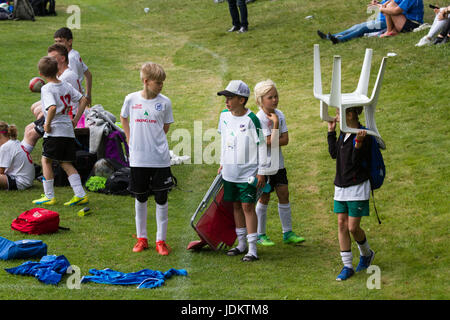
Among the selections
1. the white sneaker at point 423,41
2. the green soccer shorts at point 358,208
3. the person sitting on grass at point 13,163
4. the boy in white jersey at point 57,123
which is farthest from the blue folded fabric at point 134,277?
the white sneaker at point 423,41

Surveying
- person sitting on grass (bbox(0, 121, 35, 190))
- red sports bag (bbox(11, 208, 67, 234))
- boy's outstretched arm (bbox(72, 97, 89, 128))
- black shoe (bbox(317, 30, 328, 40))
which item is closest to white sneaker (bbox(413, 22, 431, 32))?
black shoe (bbox(317, 30, 328, 40))

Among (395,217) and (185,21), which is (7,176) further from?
(185,21)

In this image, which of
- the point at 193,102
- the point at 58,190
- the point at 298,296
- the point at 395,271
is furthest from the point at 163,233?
the point at 193,102

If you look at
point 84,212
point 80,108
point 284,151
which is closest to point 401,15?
point 284,151

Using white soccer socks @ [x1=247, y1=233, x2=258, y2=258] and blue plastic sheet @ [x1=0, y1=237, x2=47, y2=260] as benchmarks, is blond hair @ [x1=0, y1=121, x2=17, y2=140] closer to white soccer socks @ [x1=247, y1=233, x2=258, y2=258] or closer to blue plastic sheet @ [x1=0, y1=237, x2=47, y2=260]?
blue plastic sheet @ [x1=0, y1=237, x2=47, y2=260]

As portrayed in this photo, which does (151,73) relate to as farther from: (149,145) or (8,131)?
(8,131)

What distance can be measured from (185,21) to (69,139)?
17757 mm

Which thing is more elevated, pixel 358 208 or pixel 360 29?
pixel 360 29

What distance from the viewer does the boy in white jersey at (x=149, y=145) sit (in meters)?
8.20

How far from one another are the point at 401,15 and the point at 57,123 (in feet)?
36.4

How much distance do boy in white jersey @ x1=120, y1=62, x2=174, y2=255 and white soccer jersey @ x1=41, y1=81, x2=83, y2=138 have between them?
2.06 m

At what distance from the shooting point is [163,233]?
8367 mm

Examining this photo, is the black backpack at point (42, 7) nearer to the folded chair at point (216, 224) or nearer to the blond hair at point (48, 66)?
the blond hair at point (48, 66)

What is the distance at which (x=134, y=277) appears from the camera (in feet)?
23.8
